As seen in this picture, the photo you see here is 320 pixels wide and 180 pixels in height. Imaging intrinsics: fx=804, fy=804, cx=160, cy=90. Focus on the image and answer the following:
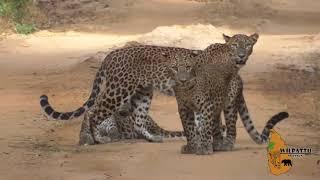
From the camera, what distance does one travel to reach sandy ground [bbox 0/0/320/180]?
8008 mm

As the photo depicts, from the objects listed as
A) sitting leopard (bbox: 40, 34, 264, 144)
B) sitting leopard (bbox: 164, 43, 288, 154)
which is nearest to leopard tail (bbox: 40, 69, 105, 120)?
sitting leopard (bbox: 40, 34, 264, 144)

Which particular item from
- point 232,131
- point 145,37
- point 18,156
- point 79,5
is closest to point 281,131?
point 232,131

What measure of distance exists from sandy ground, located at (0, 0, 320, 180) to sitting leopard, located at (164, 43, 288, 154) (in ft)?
0.82

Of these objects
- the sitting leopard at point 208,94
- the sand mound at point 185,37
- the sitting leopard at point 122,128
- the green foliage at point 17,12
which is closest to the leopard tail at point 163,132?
the sitting leopard at point 122,128

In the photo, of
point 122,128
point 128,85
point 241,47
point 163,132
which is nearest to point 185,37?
point 122,128

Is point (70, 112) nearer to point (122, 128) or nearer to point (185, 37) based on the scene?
point (122, 128)

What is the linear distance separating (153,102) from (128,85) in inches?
125

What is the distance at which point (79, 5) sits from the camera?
28750 millimetres

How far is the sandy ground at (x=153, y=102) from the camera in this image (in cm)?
801

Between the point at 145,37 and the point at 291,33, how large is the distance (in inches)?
246

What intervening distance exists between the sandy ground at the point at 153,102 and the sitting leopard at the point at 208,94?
9.9 inches

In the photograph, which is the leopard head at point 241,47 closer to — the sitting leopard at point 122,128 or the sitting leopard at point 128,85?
the sitting leopard at point 128,85

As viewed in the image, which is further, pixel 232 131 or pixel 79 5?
pixel 79 5

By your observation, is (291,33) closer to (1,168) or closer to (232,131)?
(232,131)
